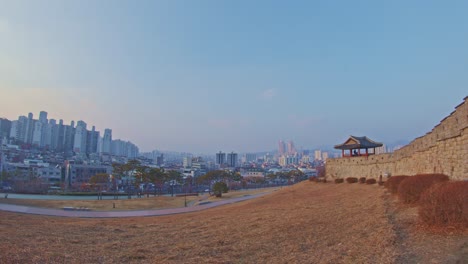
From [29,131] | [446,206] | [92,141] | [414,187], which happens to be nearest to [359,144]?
[414,187]

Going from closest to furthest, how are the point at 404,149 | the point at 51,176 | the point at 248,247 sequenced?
1. the point at 248,247
2. the point at 404,149
3. the point at 51,176

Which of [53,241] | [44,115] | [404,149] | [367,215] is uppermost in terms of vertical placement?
[44,115]

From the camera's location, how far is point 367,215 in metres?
10.2

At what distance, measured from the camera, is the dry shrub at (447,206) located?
6402 mm

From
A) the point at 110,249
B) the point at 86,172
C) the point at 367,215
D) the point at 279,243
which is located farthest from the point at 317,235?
the point at 86,172

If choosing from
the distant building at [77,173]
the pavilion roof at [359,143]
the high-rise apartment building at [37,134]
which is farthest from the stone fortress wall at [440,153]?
the high-rise apartment building at [37,134]

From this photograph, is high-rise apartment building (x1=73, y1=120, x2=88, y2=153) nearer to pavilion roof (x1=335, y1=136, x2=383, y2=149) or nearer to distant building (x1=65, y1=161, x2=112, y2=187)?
distant building (x1=65, y1=161, x2=112, y2=187)

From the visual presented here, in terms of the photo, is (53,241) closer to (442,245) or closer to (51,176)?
(442,245)

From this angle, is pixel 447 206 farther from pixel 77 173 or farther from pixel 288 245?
pixel 77 173

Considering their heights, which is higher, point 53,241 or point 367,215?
point 367,215

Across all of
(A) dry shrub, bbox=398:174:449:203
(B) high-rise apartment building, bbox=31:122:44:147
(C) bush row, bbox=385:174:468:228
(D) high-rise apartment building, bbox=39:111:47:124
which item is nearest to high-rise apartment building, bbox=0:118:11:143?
(B) high-rise apartment building, bbox=31:122:44:147

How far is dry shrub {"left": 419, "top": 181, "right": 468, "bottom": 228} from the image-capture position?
21.0 feet

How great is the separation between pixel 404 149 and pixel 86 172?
3647 inches

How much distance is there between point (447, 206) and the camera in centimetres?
660
